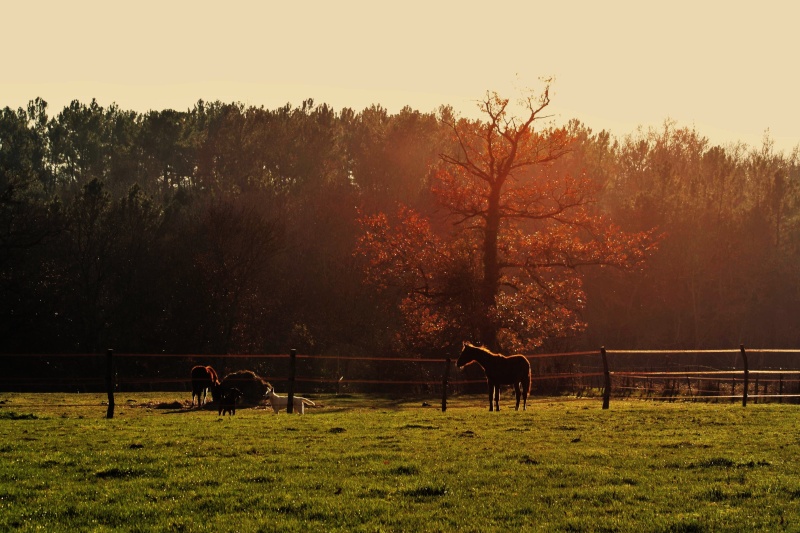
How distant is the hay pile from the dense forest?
44.2ft

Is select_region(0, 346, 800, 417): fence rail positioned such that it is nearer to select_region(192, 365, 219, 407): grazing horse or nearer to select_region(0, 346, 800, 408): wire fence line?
select_region(0, 346, 800, 408): wire fence line

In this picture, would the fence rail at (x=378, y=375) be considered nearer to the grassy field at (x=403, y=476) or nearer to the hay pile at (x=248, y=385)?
the hay pile at (x=248, y=385)

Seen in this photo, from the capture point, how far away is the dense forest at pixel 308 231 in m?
56.4

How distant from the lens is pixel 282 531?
997 centimetres

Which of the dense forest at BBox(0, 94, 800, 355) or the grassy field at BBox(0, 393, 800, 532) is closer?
the grassy field at BBox(0, 393, 800, 532)

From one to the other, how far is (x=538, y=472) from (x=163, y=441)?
758 centimetres

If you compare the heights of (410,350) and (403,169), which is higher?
(403,169)

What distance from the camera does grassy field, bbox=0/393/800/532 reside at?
34.6ft

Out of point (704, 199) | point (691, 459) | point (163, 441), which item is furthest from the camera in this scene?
point (704, 199)

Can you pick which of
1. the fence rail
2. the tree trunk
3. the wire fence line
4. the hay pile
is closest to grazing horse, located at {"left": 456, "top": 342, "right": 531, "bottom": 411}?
the hay pile

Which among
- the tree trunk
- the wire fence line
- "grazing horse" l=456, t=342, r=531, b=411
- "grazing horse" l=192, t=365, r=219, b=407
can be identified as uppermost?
the tree trunk

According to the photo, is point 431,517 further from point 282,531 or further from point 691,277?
point 691,277

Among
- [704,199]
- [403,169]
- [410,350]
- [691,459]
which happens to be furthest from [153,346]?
[704,199]

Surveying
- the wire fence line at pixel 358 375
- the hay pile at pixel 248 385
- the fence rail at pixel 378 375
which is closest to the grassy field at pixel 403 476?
the hay pile at pixel 248 385
